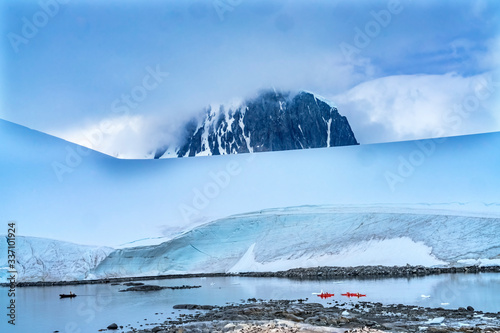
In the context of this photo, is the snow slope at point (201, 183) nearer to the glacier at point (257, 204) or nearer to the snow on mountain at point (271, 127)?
the glacier at point (257, 204)

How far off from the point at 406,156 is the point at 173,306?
1325cm

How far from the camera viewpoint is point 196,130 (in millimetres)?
28172

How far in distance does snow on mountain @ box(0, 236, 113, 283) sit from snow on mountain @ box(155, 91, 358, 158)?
10.1m

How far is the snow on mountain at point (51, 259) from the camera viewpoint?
1816cm

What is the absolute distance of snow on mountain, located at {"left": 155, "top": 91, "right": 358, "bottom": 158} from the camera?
28.5 metres

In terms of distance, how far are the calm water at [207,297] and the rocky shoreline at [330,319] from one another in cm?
65

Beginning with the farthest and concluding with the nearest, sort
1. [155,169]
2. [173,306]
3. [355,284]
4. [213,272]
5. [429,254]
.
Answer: [155,169] < [213,272] < [429,254] < [355,284] < [173,306]

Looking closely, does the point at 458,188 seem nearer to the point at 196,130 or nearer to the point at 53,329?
the point at 196,130

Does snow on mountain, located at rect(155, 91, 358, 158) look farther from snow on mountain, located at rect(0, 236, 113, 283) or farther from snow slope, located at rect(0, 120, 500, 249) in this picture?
snow on mountain, located at rect(0, 236, 113, 283)

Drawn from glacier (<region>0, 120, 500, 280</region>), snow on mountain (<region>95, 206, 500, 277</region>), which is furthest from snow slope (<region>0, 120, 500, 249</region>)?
snow on mountain (<region>95, 206, 500, 277</region>)

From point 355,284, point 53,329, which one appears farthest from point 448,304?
point 53,329

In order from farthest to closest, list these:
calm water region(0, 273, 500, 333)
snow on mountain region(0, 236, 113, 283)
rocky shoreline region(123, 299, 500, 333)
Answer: snow on mountain region(0, 236, 113, 283) → calm water region(0, 273, 500, 333) → rocky shoreline region(123, 299, 500, 333)

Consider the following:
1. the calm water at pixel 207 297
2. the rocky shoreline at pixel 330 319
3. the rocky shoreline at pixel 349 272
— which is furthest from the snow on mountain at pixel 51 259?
the rocky shoreline at pixel 330 319

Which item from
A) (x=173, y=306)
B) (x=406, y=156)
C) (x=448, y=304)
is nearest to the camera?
(x=448, y=304)
